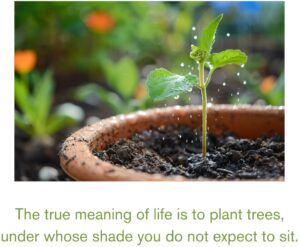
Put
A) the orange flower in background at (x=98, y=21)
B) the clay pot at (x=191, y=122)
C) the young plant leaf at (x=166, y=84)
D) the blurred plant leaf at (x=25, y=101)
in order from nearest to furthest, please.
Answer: the young plant leaf at (x=166, y=84) → the clay pot at (x=191, y=122) → the blurred plant leaf at (x=25, y=101) → the orange flower in background at (x=98, y=21)

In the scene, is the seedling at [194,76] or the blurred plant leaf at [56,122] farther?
the blurred plant leaf at [56,122]

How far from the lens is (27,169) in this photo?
68.6 inches

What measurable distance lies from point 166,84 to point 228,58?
0.12m

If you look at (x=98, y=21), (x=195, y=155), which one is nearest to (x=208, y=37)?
(x=195, y=155)

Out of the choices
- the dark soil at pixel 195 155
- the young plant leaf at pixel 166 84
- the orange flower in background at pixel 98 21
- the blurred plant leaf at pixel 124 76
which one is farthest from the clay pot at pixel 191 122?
the orange flower in background at pixel 98 21

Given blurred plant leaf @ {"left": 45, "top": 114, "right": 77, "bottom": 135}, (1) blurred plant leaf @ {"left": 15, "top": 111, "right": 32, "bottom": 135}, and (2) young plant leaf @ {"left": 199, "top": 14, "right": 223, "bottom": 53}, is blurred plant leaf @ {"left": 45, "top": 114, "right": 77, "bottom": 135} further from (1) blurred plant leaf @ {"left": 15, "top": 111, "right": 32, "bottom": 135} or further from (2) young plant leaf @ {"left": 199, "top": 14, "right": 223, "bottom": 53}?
(2) young plant leaf @ {"left": 199, "top": 14, "right": 223, "bottom": 53}

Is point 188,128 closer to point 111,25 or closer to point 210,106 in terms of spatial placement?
point 210,106

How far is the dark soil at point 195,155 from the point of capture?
2.86 ft

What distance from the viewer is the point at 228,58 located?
34.4 inches

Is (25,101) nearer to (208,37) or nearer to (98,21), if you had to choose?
(98,21)

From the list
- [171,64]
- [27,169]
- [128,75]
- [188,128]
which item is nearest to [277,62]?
[171,64]

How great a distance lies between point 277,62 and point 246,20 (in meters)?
0.31

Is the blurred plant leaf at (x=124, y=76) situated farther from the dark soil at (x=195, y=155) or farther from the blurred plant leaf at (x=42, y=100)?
the dark soil at (x=195, y=155)

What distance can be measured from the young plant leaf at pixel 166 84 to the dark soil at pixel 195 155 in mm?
133
